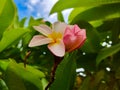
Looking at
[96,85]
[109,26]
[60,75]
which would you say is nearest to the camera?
[60,75]

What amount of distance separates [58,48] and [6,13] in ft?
0.57

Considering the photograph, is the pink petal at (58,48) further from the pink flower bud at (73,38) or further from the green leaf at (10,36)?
the green leaf at (10,36)

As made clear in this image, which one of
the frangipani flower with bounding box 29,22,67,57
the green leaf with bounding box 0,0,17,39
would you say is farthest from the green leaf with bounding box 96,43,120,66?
the green leaf with bounding box 0,0,17,39

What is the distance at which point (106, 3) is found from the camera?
0.77 meters

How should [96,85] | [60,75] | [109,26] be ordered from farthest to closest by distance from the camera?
[109,26]
[96,85]
[60,75]

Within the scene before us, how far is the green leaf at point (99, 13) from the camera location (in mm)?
777

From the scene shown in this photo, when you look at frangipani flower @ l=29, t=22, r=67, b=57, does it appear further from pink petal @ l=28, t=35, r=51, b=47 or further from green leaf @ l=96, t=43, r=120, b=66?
green leaf @ l=96, t=43, r=120, b=66

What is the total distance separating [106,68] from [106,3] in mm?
156

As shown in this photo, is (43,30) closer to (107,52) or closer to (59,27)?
(59,27)

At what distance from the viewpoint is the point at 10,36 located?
733mm

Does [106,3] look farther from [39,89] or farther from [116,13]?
[39,89]

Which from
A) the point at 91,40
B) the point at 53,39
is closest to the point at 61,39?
the point at 53,39

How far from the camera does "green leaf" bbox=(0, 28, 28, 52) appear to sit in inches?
28.5

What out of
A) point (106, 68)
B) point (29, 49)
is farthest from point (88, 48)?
point (29, 49)
